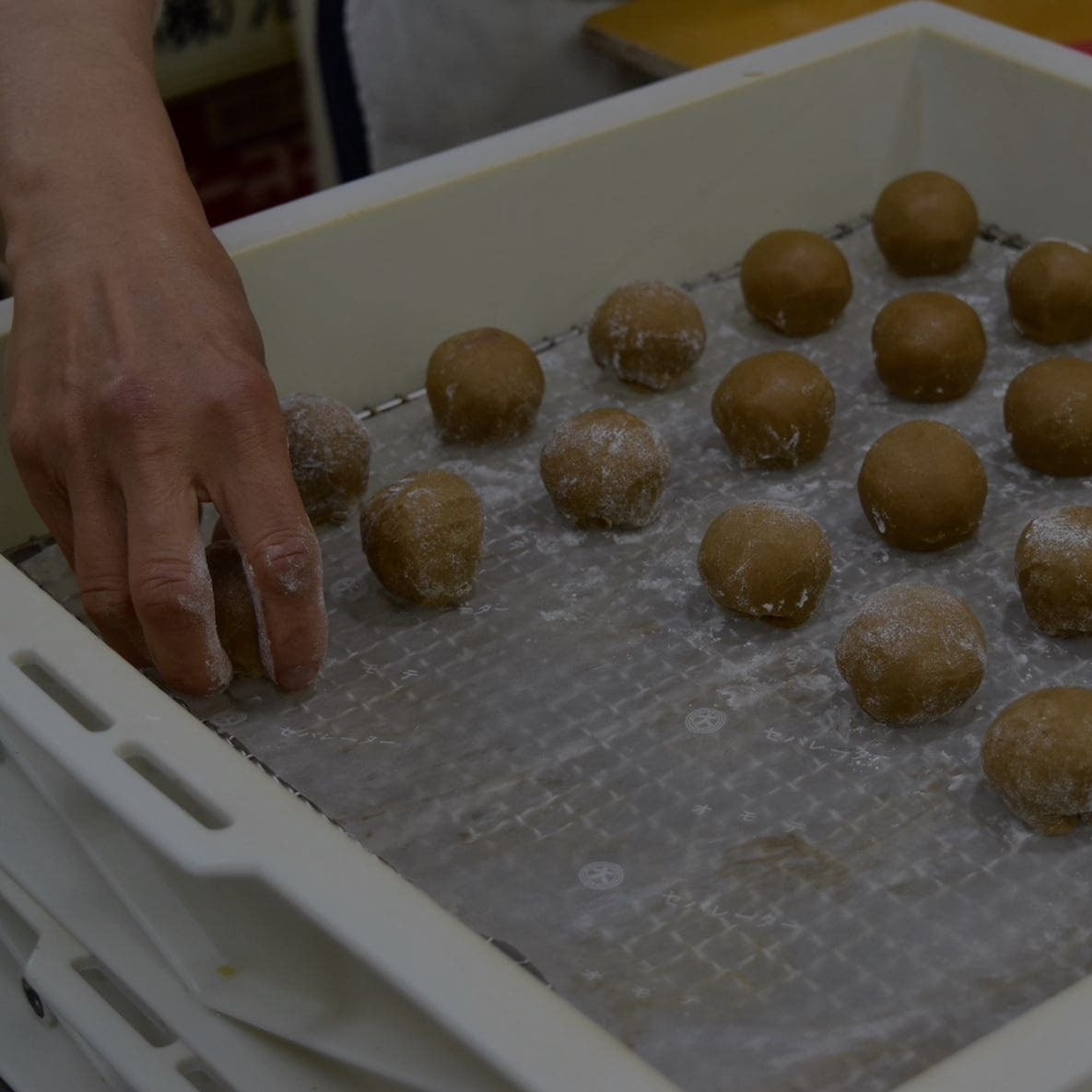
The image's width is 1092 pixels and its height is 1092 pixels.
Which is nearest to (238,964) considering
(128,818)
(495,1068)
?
(128,818)

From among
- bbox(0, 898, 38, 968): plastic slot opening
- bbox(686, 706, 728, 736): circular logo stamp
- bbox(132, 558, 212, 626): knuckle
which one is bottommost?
bbox(0, 898, 38, 968): plastic slot opening

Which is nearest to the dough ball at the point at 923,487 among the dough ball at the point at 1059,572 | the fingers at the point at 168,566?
the dough ball at the point at 1059,572

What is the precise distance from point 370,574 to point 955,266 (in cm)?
58

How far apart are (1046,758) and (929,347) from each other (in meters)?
0.42

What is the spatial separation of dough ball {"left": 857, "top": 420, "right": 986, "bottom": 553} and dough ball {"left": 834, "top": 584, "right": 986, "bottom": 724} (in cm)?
10

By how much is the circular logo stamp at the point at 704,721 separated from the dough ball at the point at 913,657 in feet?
0.26

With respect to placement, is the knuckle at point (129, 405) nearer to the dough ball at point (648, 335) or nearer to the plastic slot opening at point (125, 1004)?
the plastic slot opening at point (125, 1004)

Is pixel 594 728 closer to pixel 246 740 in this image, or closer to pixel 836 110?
pixel 246 740

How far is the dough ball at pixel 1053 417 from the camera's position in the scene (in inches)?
45.2

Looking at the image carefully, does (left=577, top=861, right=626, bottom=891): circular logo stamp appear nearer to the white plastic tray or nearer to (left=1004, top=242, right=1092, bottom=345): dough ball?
the white plastic tray

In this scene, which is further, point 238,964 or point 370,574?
point 370,574

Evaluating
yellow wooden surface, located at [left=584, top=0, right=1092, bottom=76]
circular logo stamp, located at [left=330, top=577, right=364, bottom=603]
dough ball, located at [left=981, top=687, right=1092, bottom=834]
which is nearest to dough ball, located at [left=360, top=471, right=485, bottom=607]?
circular logo stamp, located at [left=330, top=577, right=364, bottom=603]

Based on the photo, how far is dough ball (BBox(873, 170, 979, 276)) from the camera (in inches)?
53.4

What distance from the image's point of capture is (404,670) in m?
1.05
